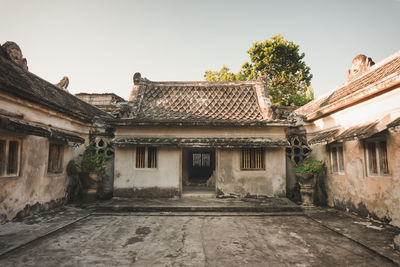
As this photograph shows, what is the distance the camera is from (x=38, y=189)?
7.34 metres

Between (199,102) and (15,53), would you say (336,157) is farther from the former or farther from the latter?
(15,53)

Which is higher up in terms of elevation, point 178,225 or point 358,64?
point 358,64

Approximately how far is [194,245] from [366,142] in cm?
589

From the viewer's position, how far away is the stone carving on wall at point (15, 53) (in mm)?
7883

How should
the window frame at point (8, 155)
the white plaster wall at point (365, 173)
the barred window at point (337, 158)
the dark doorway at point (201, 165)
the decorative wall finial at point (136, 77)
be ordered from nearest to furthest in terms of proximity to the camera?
the white plaster wall at point (365, 173)
the window frame at point (8, 155)
the barred window at point (337, 158)
the decorative wall finial at point (136, 77)
the dark doorway at point (201, 165)

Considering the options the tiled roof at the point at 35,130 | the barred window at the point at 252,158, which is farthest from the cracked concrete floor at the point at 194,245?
the barred window at the point at 252,158

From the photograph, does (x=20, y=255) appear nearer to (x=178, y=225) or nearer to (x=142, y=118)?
(x=178, y=225)

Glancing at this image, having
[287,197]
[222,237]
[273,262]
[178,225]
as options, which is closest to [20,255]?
[178,225]

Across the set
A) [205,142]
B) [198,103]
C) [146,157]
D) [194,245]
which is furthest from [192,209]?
[198,103]

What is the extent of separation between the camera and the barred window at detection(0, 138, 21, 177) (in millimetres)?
6109

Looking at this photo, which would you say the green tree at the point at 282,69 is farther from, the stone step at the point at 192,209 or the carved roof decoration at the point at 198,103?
the stone step at the point at 192,209

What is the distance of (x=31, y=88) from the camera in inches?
296

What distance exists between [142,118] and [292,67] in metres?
17.2

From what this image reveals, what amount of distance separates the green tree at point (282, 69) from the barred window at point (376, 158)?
14.9m
